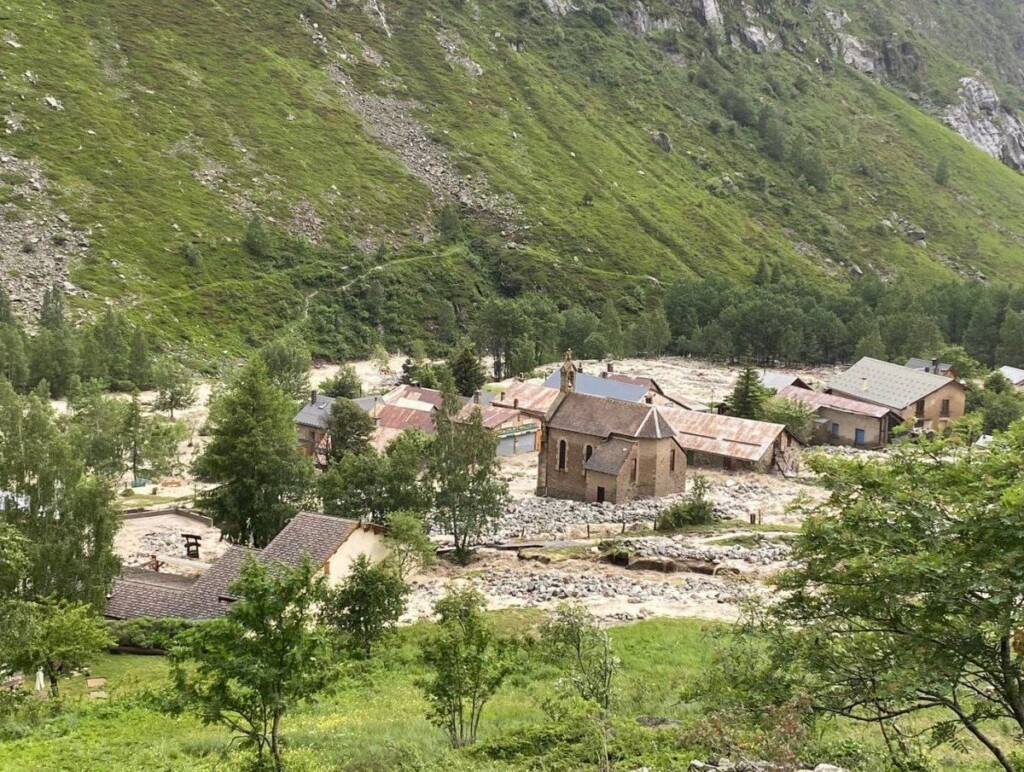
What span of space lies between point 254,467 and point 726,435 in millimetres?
43490

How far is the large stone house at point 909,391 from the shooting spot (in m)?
A: 94.2

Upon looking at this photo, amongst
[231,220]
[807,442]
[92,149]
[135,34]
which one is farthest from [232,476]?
[135,34]

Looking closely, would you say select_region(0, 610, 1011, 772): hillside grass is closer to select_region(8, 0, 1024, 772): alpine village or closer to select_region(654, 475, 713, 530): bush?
select_region(8, 0, 1024, 772): alpine village

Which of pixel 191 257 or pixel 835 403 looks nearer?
pixel 835 403

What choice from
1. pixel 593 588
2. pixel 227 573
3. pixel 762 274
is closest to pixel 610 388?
pixel 593 588

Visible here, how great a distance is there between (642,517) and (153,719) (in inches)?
1598

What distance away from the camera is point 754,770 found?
49.1 ft

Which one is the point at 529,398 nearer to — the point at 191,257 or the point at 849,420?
the point at 849,420

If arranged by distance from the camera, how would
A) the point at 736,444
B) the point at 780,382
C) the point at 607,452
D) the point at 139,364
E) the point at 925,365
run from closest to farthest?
the point at 607,452 < the point at 736,444 < the point at 780,382 < the point at 139,364 < the point at 925,365

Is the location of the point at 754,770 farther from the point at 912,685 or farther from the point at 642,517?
the point at 642,517

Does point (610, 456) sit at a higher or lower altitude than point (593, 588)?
higher

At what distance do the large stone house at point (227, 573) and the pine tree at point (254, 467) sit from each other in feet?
26.1

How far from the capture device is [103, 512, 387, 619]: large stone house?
40344 mm

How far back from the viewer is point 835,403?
311 ft
